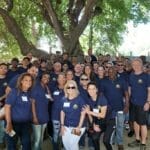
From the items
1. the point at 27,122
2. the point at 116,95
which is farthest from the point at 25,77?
the point at 116,95

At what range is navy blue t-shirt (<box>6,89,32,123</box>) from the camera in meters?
7.82

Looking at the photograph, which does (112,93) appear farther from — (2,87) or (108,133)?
(2,87)

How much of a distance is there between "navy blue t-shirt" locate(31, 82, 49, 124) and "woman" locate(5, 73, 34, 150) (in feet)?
2.78

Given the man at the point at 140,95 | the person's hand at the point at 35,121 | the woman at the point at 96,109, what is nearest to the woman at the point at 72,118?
the woman at the point at 96,109

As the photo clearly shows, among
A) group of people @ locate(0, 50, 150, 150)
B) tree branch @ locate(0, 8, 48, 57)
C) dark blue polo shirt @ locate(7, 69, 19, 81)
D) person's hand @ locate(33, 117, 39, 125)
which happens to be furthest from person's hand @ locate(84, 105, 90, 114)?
tree branch @ locate(0, 8, 48, 57)

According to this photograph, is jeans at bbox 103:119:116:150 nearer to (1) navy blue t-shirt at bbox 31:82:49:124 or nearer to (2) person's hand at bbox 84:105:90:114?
(2) person's hand at bbox 84:105:90:114

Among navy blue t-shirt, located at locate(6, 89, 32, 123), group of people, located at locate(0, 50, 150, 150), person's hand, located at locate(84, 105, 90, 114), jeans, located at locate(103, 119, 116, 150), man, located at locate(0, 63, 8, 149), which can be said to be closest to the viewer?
navy blue t-shirt, located at locate(6, 89, 32, 123)

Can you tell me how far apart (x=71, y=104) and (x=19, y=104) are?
102cm

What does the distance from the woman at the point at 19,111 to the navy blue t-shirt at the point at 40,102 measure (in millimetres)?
847

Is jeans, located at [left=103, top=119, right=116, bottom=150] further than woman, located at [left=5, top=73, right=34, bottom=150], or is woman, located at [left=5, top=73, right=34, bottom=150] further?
jeans, located at [left=103, top=119, right=116, bottom=150]

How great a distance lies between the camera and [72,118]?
8320 mm

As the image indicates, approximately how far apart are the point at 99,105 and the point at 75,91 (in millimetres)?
787

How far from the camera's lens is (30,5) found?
21047mm

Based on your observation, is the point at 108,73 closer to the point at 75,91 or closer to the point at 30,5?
the point at 75,91
